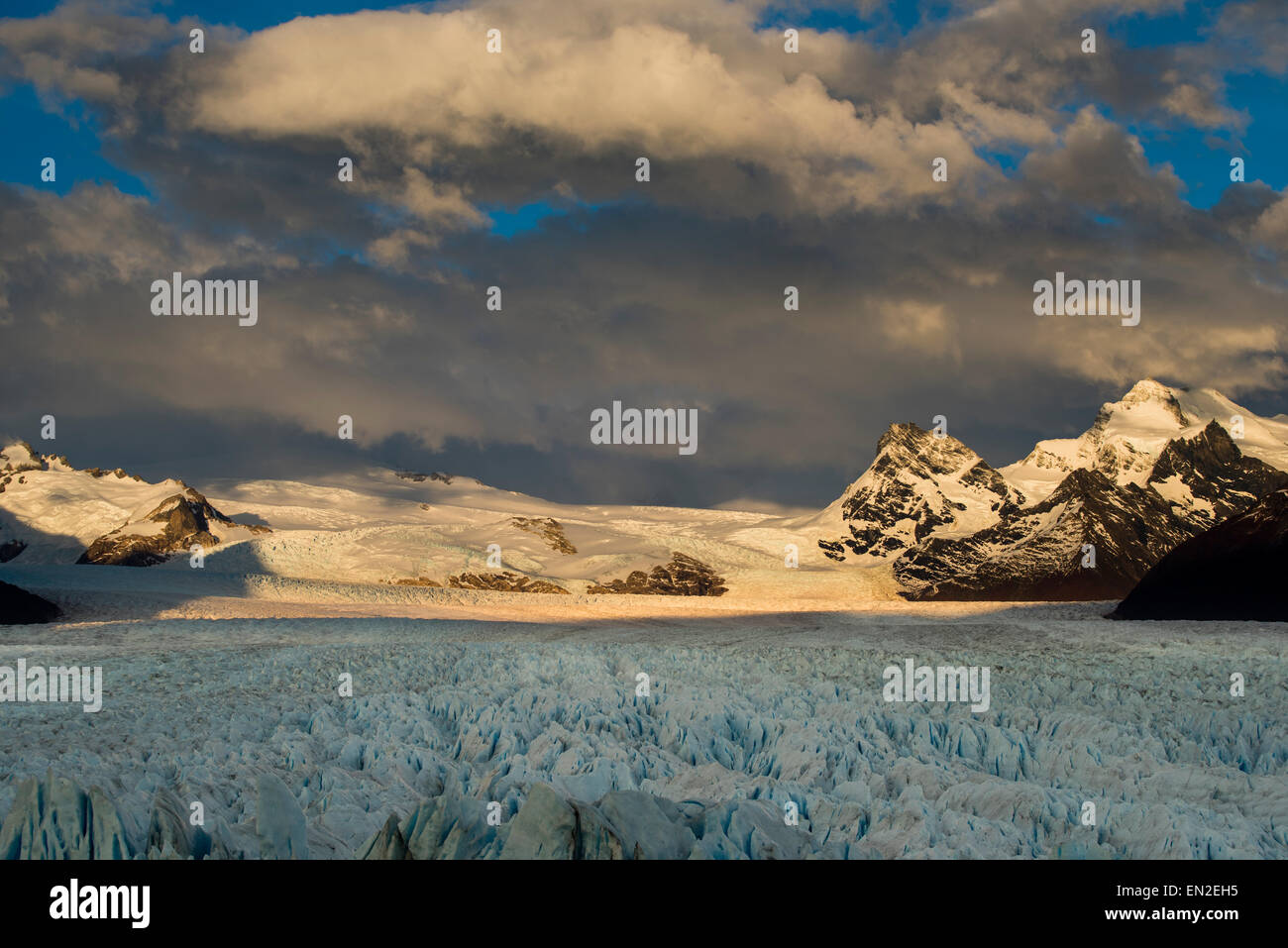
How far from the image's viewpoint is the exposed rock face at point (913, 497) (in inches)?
5886

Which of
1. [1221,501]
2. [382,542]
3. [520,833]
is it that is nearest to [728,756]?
[520,833]

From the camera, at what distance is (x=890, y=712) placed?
1628cm

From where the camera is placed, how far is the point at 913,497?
162 m

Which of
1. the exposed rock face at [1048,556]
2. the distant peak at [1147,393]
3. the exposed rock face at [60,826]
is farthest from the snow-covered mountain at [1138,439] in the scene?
the exposed rock face at [60,826]

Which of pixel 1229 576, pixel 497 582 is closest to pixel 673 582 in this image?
pixel 497 582

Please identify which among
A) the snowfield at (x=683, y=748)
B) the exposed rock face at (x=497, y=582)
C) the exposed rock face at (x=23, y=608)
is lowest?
the exposed rock face at (x=497, y=582)

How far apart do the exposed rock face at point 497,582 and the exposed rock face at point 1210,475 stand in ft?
358

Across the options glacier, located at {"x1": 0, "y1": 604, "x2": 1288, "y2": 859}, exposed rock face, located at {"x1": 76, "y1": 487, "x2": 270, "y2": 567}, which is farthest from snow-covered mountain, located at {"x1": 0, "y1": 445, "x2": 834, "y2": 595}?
glacier, located at {"x1": 0, "y1": 604, "x2": 1288, "y2": 859}

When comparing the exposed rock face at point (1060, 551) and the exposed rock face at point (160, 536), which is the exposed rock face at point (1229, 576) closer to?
the exposed rock face at point (1060, 551)

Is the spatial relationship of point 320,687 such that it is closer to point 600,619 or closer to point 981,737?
point 981,737

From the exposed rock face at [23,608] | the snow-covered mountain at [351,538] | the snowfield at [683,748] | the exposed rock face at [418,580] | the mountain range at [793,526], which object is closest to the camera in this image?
the snowfield at [683,748]

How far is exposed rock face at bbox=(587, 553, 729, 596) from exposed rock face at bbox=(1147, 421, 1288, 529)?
89.4m

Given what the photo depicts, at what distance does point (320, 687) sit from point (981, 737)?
12.1 m

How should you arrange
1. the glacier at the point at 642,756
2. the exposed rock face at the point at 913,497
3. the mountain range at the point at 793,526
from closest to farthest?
the glacier at the point at 642,756, the mountain range at the point at 793,526, the exposed rock face at the point at 913,497
